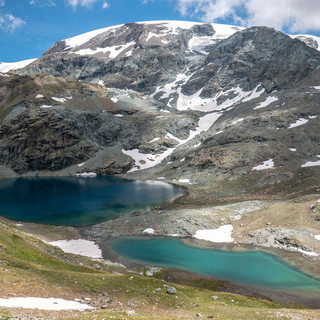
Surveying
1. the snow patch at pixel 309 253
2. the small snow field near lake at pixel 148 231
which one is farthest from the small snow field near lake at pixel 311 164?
the small snow field near lake at pixel 148 231

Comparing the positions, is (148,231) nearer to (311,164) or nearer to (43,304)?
(43,304)

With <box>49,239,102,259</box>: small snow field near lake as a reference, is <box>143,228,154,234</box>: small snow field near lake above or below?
above

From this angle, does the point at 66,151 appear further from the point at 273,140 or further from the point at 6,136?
the point at 273,140

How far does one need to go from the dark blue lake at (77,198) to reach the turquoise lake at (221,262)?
1916 centimetres

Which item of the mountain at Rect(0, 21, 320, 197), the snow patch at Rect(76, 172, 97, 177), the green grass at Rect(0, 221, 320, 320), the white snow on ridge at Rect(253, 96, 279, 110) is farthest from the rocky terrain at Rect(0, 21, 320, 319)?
the snow patch at Rect(76, 172, 97, 177)

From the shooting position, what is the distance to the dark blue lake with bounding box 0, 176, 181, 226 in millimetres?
71750

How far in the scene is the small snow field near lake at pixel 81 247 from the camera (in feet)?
158

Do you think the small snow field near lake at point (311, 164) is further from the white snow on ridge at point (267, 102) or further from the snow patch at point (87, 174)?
the snow patch at point (87, 174)

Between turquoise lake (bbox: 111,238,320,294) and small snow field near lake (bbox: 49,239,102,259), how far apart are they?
3.27 m

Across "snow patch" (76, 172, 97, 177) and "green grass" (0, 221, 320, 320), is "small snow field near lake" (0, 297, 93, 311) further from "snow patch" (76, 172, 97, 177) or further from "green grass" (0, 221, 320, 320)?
"snow patch" (76, 172, 97, 177)

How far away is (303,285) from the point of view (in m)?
37.2

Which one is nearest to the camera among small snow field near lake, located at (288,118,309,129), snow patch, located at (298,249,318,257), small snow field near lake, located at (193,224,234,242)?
snow patch, located at (298,249,318,257)

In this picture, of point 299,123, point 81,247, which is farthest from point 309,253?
point 299,123

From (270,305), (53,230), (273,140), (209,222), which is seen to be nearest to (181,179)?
(273,140)
